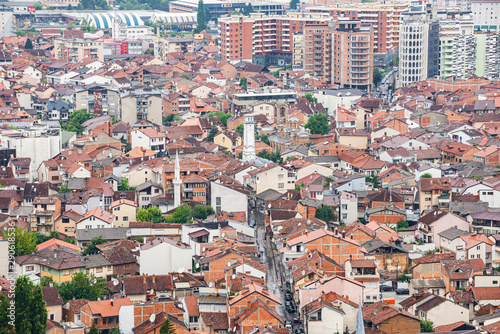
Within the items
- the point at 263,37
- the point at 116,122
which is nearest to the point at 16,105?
the point at 116,122

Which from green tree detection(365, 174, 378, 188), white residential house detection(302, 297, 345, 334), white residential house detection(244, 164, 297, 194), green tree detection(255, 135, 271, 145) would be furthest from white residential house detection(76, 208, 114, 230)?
green tree detection(255, 135, 271, 145)

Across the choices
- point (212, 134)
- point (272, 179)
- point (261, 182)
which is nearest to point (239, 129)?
point (212, 134)

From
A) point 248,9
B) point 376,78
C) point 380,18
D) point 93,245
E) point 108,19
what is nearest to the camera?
point 93,245

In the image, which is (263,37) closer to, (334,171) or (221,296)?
(334,171)

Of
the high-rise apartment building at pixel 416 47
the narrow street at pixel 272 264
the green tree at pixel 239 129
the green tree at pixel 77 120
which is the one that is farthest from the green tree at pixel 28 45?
the narrow street at pixel 272 264

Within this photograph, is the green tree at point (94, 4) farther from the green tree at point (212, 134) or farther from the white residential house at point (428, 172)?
the white residential house at point (428, 172)

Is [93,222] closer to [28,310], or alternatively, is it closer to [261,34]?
[28,310]

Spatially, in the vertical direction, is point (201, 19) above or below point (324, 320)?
above
